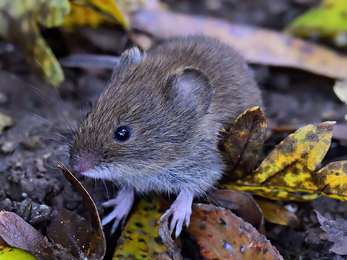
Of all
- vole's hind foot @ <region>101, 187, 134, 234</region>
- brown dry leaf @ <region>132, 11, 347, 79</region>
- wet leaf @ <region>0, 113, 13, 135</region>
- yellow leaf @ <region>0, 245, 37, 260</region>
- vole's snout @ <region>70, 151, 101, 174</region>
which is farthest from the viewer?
brown dry leaf @ <region>132, 11, 347, 79</region>

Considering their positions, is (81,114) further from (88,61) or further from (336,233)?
(336,233)

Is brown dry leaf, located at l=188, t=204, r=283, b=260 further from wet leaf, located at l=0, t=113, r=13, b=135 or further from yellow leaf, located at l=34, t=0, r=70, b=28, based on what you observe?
yellow leaf, located at l=34, t=0, r=70, b=28

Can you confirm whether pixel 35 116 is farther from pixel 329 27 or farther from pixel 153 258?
pixel 329 27

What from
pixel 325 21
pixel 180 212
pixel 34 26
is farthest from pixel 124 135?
pixel 325 21

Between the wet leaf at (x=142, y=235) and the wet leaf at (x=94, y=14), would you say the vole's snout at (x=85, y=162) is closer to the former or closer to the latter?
the wet leaf at (x=142, y=235)

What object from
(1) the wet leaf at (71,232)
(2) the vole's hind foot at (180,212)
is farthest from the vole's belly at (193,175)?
(1) the wet leaf at (71,232)

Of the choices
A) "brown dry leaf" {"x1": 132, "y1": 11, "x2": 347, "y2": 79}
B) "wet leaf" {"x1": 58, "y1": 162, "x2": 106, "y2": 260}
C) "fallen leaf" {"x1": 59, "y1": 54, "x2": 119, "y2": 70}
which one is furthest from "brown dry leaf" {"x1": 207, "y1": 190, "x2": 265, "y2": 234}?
"fallen leaf" {"x1": 59, "y1": 54, "x2": 119, "y2": 70}
